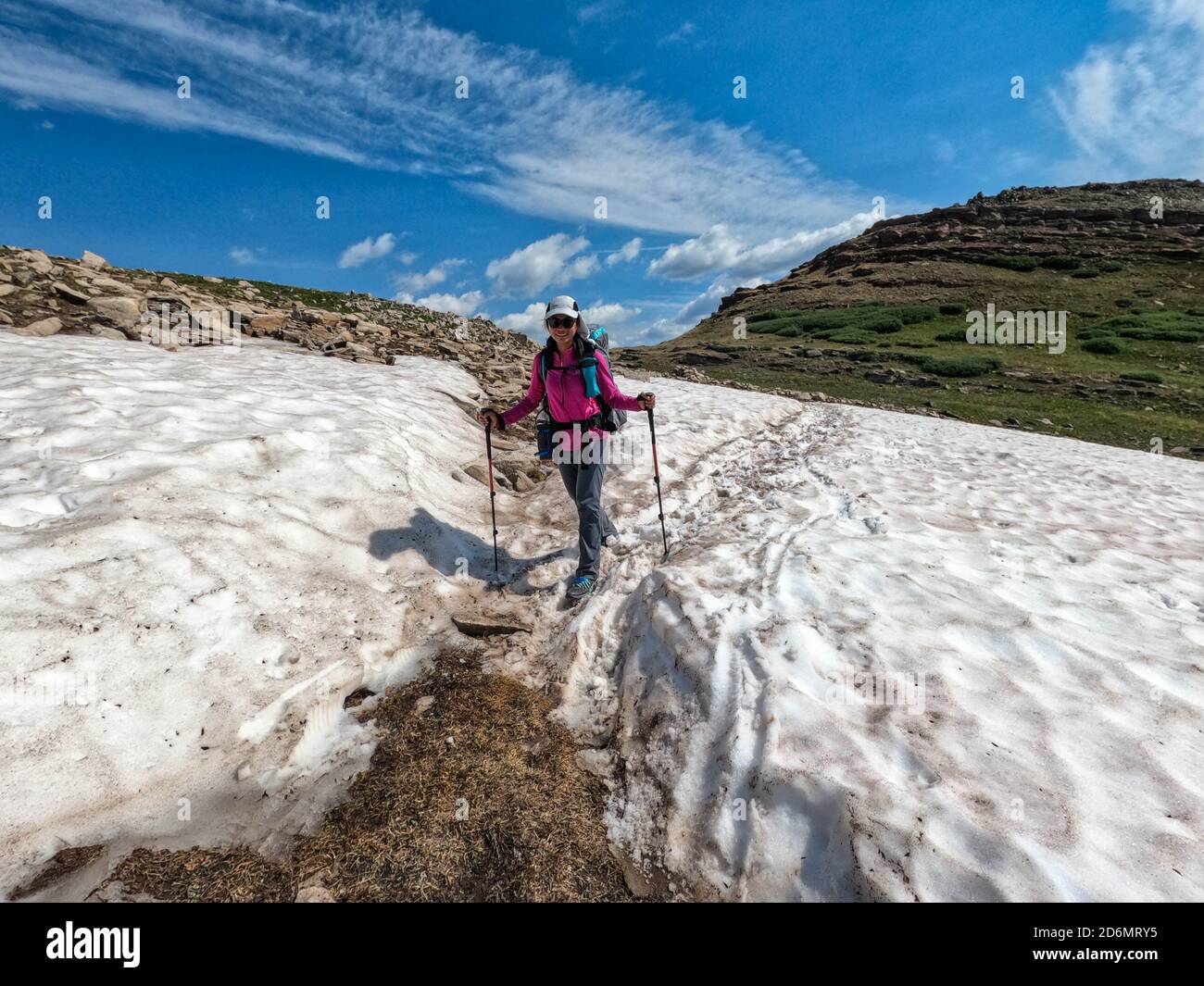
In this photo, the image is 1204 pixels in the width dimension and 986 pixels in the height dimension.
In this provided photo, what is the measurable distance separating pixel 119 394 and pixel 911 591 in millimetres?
11453

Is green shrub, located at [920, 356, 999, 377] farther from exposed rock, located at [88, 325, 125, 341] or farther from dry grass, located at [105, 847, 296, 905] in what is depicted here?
dry grass, located at [105, 847, 296, 905]

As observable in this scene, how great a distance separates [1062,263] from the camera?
64812 millimetres

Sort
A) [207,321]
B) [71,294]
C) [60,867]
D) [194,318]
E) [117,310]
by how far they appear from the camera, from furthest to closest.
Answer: [207,321]
[194,318]
[71,294]
[117,310]
[60,867]

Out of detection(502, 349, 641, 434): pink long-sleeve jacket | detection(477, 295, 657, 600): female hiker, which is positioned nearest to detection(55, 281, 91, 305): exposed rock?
detection(477, 295, 657, 600): female hiker

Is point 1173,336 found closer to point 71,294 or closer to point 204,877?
point 204,877

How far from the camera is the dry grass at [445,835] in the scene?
10.4 ft

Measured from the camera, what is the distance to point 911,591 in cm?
574

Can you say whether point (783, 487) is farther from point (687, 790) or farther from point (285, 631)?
point (285, 631)
